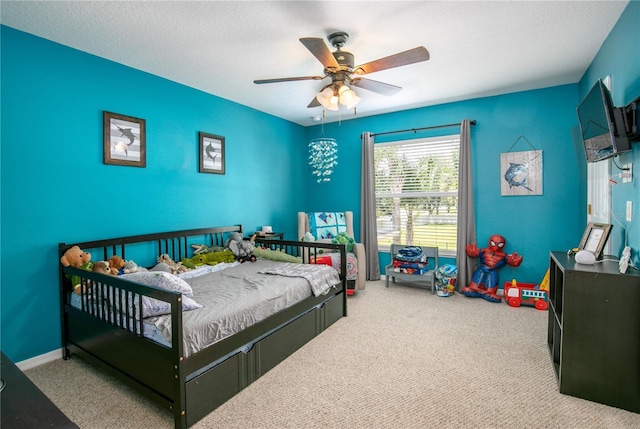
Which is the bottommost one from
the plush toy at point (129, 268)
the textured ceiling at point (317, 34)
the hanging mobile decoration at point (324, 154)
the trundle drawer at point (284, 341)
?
the trundle drawer at point (284, 341)

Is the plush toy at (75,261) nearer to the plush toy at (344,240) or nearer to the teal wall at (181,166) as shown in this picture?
the teal wall at (181,166)

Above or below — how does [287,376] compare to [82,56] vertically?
below

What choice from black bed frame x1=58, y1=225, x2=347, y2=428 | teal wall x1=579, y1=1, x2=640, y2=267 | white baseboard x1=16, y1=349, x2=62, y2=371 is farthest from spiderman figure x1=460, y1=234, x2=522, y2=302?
white baseboard x1=16, y1=349, x2=62, y2=371

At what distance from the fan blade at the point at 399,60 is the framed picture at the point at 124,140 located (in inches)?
79.6

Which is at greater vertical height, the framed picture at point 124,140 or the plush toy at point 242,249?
the framed picture at point 124,140

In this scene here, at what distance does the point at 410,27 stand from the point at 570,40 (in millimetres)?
1326

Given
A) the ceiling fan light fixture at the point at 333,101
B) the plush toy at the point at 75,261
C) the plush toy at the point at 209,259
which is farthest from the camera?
the plush toy at the point at 209,259

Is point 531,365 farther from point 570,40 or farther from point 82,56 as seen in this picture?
point 82,56

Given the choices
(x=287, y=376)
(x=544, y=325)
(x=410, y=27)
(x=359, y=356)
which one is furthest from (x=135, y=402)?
(x=544, y=325)

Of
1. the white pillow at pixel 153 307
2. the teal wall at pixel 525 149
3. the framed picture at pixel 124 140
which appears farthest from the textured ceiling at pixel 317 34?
the white pillow at pixel 153 307

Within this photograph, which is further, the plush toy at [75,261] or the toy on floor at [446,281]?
the toy on floor at [446,281]

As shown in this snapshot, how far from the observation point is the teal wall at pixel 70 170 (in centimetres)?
224

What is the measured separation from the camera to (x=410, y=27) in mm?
2297

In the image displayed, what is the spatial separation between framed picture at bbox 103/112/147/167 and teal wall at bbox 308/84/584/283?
3.29m
